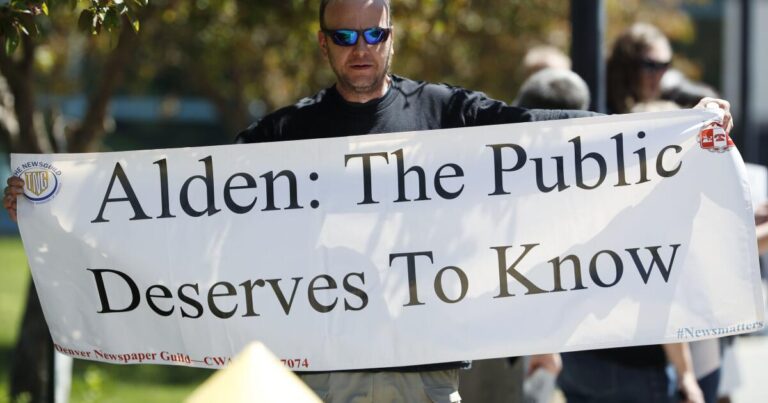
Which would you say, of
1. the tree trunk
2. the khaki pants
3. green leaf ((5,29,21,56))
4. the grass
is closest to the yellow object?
the khaki pants

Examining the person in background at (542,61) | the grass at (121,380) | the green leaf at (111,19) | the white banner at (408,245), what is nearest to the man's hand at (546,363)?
the white banner at (408,245)

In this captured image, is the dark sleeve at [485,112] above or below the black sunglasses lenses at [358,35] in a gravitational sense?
below

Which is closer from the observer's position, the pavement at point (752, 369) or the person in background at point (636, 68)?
the person in background at point (636, 68)

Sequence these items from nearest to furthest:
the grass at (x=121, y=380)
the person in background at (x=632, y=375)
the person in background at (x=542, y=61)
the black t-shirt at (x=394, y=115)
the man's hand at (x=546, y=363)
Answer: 1. the black t-shirt at (x=394, y=115)
2. the person in background at (x=632, y=375)
3. the man's hand at (x=546, y=363)
4. the person in background at (x=542, y=61)
5. the grass at (x=121, y=380)

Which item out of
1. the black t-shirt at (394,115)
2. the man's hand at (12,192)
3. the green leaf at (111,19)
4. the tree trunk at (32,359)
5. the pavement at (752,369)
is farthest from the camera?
the pavement at (752,369)

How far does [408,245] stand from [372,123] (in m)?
0.43

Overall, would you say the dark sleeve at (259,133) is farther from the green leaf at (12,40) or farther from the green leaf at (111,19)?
the green leaf at (12,40)

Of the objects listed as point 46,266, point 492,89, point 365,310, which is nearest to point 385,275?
point 365,310

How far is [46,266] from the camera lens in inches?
160

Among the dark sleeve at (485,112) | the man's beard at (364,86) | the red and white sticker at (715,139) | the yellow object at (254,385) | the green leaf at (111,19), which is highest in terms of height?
the green leaf at (111,19)

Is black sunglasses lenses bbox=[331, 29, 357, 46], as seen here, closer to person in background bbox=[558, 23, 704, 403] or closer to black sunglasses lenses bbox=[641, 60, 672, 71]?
person in background bbox=[558, 23, 704, 403]

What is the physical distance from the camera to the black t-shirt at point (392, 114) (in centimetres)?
393

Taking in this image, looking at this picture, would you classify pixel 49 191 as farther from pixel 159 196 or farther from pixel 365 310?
pixel 365 310

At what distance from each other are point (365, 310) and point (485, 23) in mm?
8262
